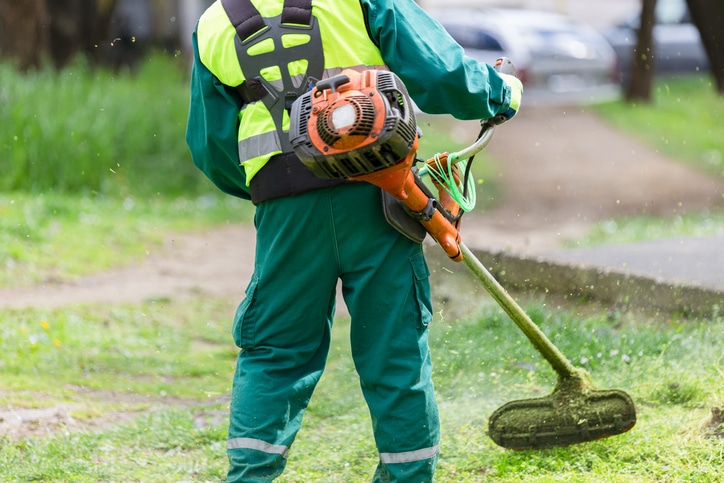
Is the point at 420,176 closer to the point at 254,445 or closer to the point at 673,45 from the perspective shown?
the point at 254,445

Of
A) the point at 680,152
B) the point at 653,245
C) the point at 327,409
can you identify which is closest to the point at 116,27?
the point at 680,152

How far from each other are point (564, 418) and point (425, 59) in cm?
139

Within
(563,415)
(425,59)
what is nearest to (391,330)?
(425,59)

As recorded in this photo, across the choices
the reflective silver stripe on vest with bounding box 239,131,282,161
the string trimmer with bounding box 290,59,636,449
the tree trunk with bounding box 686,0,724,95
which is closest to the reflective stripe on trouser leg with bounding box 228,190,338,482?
the reflective silver stripe on vest with bounding box 239,131,282,161

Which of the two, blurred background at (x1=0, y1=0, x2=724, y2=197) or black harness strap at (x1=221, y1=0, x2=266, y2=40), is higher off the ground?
black harness strap at (x1=221, y1=0, x2=266, y2=40)

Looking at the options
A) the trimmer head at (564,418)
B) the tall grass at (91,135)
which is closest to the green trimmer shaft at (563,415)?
the trimmer head at (564,418)

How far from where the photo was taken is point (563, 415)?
3.42 m

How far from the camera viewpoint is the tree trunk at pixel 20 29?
10.5 metres

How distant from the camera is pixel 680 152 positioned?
12.6 m

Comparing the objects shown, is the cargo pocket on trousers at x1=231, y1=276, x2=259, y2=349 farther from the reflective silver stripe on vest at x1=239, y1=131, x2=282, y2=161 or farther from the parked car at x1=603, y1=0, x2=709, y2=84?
the parked car at x1=603, y1=0, x2=709, y2=84

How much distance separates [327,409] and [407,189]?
1.62m

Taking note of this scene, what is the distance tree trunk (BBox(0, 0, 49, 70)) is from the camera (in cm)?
1055

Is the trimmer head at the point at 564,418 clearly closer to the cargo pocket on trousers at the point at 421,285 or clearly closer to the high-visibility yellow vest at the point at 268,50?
the cargo pocket on trousers at the point at 421,285

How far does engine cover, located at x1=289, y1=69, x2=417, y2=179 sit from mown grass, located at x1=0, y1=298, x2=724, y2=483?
133cm
